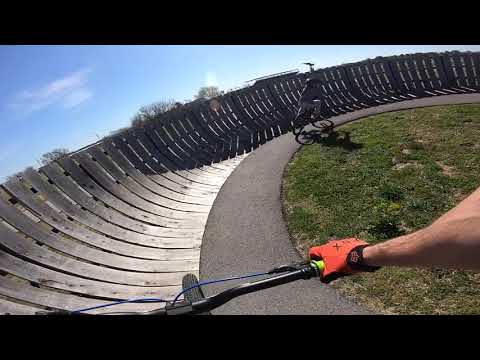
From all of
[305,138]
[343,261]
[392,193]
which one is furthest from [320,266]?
[305,138]

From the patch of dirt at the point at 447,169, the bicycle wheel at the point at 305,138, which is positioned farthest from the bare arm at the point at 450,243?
the bicycle wheel at the point at 305,138

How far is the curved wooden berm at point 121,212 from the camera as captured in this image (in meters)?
4.25

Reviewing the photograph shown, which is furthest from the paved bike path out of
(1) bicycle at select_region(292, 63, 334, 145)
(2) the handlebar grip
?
(1) bicycle at select_region(292, 63, 334, 145)

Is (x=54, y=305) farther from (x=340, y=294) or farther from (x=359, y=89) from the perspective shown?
(x=359, y=89)

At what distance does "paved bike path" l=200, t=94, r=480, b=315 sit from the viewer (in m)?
4.11

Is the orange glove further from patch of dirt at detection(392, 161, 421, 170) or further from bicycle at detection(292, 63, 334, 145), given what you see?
bicycle at detection(292, 63, 334, 145)

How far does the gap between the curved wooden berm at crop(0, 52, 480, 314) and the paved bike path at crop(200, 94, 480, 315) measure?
0.41m

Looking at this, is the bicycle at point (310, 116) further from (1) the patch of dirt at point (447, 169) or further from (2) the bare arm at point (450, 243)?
(2) the bare arm at point (450, 243)

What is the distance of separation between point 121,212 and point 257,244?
312 centimetres

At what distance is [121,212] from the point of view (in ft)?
21.6

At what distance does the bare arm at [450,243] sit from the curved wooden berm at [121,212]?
3.54 metres
